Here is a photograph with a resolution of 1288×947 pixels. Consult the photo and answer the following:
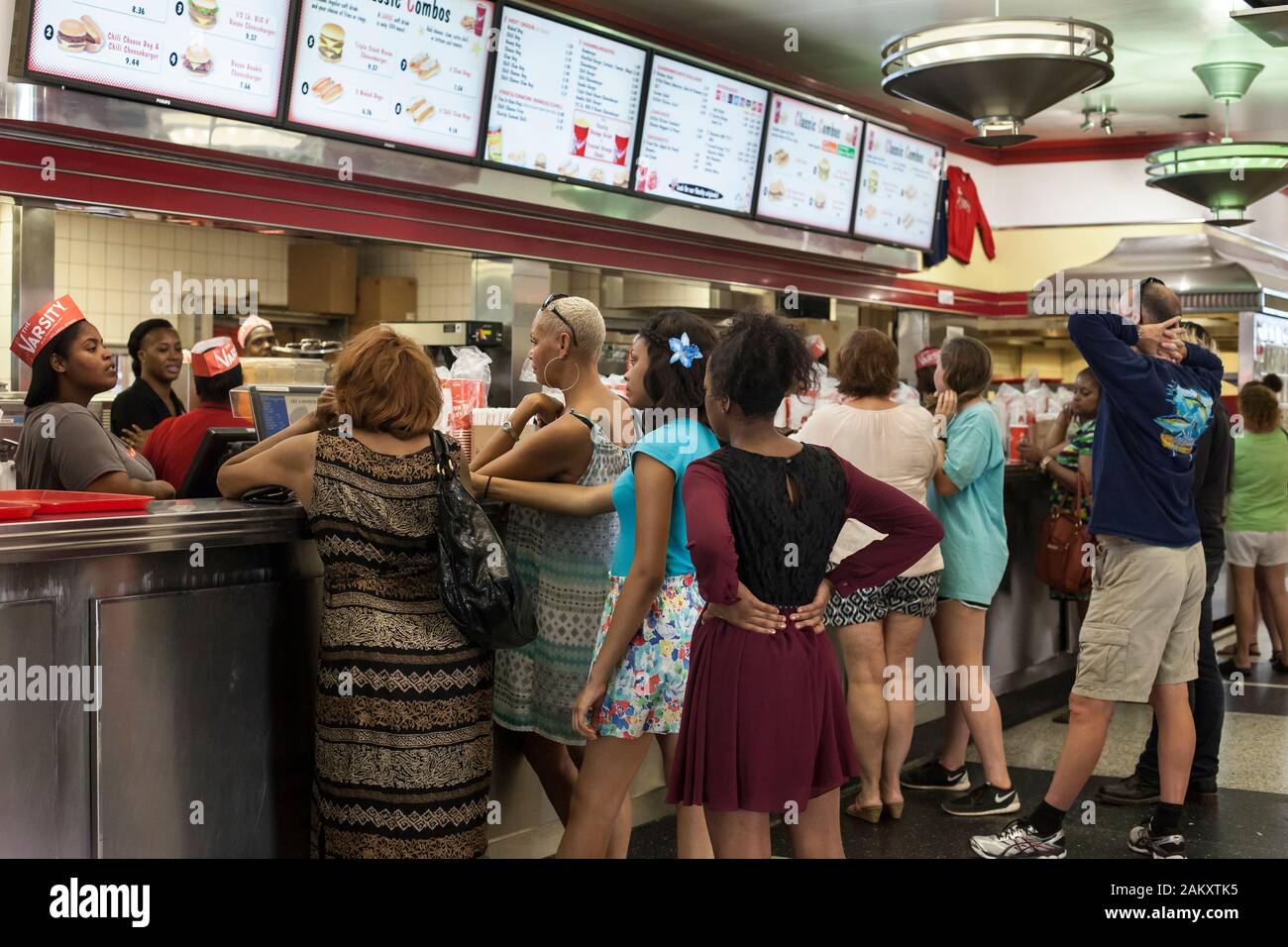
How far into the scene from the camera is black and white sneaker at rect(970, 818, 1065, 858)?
3.78 metres

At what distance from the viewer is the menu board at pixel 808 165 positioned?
6.79 m

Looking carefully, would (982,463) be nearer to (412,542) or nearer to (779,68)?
(412,542)

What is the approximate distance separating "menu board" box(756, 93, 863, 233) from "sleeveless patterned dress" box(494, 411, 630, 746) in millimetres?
3891

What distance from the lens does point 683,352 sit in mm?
2912

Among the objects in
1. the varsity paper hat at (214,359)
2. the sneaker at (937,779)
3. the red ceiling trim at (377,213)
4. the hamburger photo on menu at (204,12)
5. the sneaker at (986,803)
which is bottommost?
the sneaker at (937,779)

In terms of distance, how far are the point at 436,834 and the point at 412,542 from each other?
0.60 m

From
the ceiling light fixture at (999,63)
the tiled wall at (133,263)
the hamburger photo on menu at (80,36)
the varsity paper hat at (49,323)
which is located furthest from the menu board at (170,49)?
the tiled wall at (133,263)

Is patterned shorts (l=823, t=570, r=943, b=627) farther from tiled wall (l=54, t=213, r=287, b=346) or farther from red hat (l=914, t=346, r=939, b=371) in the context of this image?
tiled wall (l=54, t=213, r=287, b=346)

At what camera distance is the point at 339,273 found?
839 cm

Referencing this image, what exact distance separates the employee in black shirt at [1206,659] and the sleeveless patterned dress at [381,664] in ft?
7.94

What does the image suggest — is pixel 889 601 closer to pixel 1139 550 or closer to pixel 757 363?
pixel 1139 550

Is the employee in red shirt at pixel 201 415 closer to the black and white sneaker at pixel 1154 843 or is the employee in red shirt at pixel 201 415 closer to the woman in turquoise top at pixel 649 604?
the woman in turquoise top at pixel 649 604

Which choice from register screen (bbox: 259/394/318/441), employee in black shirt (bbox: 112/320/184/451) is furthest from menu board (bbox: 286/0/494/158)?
register screen (bbox: 259/394/318/441)

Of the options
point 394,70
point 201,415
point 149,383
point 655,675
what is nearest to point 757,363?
point 655,675
